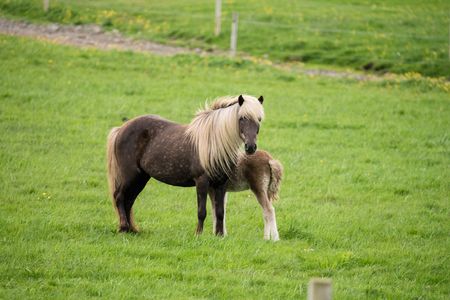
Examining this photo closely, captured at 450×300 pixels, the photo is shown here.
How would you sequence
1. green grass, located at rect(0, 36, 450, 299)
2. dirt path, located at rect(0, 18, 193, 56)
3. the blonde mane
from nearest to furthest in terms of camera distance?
green grass, located at rect(0, 36, 450, 299) < the blonde mane < dirt path, located at rect(0, 18, 193, 56)

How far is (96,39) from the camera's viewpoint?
2961 cm

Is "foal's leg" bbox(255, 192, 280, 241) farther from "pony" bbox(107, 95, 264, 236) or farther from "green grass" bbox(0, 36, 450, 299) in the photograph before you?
"pony" bbox(107, 95, 264, 236)

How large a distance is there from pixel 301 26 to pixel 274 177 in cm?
2225

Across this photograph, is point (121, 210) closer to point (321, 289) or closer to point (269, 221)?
point (269, 221)

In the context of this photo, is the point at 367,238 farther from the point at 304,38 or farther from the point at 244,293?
the point at 304,38

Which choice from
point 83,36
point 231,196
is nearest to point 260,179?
point 231,196

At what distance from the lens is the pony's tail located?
10.2 meters

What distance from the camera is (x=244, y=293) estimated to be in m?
7.77

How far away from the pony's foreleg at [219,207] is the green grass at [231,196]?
276 mm

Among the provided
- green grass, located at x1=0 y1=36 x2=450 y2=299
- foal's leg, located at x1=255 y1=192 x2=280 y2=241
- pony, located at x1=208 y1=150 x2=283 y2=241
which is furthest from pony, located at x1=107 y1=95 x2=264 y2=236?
foal's leg, located at x1=255 y1=192 x2=280 y2=241

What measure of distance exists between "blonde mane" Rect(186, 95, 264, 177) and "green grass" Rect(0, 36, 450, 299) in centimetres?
98

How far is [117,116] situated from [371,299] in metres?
11.2

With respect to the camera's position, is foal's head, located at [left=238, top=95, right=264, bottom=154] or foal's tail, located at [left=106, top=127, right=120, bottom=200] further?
foal's tail, located at [left=106, top=127, right=120, bottom=200]

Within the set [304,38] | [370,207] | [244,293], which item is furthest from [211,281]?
[304,38]
